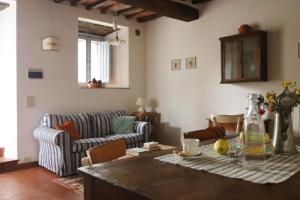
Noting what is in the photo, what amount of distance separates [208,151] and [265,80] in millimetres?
2768

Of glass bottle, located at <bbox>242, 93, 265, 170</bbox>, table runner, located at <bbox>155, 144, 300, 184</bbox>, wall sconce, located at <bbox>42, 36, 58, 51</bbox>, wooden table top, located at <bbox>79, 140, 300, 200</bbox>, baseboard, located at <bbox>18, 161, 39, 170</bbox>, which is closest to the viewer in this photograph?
wooden table top, located at <bbox>79, 140, 300, 200</bbox>

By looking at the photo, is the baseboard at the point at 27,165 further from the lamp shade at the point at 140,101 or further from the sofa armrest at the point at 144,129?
the lamp shade at the point at 140,101

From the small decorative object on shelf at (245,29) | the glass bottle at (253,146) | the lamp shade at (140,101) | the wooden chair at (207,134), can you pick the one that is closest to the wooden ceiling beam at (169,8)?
the small decorative object on shelf at (245,29)

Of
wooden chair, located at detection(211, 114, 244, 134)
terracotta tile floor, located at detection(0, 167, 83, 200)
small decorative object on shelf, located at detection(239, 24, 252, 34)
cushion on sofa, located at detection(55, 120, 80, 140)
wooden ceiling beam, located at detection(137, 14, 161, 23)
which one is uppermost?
wooden ceiling beam, located at detection(137, 14, 161, 23)

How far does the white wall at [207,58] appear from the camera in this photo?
3918mm

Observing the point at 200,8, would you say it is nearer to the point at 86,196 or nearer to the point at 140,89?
the point at 140,89

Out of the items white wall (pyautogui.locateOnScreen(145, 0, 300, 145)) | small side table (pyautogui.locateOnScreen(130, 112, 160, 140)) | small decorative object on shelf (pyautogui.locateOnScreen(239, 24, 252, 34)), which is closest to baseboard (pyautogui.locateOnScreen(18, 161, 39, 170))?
small side table (pyautogui.locateOnScreen(130, 112, 160, 140))

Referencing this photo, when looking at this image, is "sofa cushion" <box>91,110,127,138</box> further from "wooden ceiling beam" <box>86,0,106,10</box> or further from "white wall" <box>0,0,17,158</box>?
"wooden ceiling beam" <box>86,0,106,10</box>

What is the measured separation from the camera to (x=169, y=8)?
4.50m

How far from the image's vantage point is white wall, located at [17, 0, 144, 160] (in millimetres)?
4270

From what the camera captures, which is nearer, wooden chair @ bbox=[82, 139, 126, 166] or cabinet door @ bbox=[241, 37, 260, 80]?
wooden chair @ bbox=[82, 139, 126, 166]

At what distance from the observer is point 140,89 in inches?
234

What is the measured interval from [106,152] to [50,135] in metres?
2.38

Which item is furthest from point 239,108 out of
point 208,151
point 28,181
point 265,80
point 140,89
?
point 28,181
